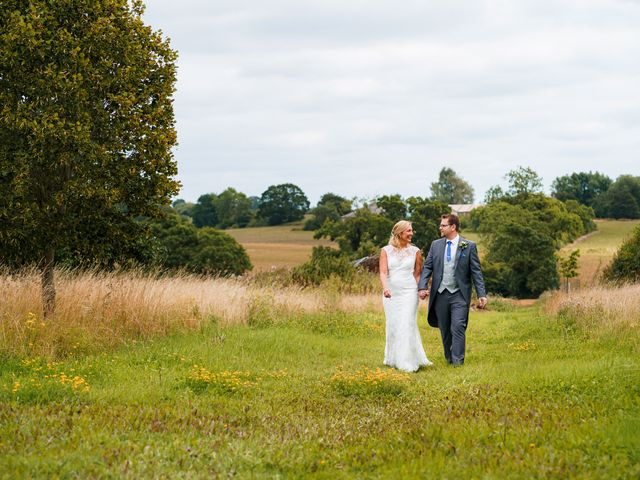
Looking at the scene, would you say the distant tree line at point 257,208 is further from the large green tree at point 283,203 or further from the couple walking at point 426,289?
the couple walking at point 426,289

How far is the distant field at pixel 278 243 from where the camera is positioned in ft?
256

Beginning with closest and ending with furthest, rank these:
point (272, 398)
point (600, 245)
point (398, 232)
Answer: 1. point (272, 398)
2. point (398, 232)
3. point (600, 245)

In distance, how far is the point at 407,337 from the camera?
39.9 ft

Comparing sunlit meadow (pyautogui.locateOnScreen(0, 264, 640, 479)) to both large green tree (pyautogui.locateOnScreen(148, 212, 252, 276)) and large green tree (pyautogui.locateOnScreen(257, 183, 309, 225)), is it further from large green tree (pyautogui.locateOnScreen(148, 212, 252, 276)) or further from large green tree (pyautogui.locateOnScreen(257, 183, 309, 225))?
large green tree (pyautogui.locateOnScreen(257, 183, 309, 225))

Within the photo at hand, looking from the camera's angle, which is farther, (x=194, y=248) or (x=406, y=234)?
(x=194, y=248)

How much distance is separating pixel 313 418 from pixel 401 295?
5.11 meters

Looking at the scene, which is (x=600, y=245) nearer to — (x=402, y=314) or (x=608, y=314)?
(x=608, y=314)

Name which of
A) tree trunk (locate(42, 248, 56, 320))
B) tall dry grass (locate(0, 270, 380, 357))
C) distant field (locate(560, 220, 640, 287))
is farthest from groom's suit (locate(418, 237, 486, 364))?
distant field (locate(560, 220, 640, 287))

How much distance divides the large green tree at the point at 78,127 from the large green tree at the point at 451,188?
5336 inches

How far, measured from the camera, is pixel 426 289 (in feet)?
40.8

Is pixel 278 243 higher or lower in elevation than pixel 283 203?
lower

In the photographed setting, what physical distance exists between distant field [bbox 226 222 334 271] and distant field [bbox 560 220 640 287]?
2856cm

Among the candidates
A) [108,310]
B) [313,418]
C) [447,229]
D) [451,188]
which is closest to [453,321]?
[447,229]

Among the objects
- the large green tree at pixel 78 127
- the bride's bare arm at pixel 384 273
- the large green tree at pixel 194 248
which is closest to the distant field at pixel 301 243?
the large green tree at pixel 194 248
